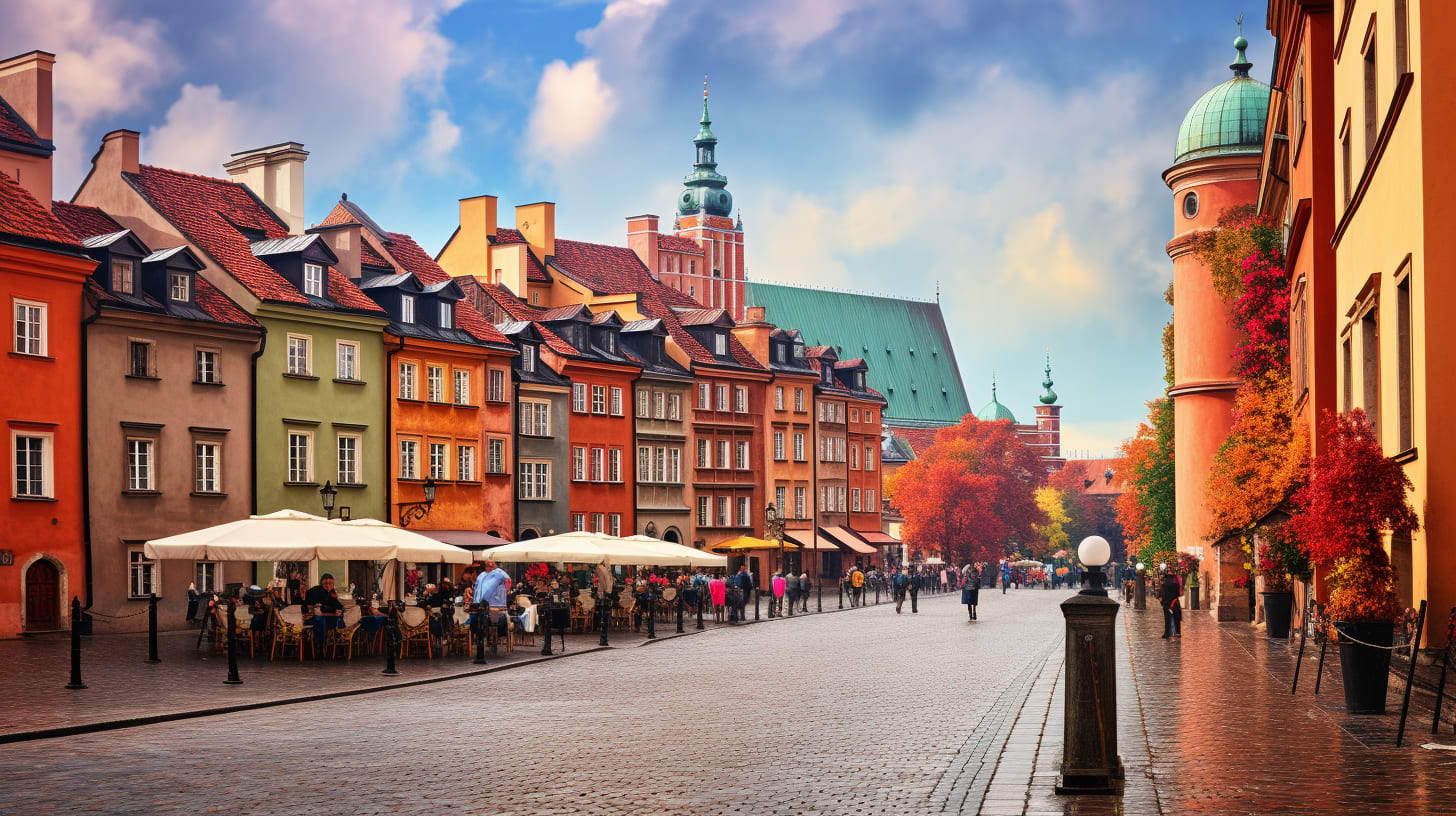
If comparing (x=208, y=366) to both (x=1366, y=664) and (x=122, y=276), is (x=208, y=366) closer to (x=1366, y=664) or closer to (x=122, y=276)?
(x=122, y=276)

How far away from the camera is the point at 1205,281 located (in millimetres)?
52344

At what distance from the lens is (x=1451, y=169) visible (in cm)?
1683

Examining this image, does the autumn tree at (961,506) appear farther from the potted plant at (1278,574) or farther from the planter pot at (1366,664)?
the planter pot at (1366,664)

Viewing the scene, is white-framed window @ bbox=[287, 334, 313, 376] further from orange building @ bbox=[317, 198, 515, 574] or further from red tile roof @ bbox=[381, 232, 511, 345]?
red tile roof @ bbox=[381, 232, 511, 345]

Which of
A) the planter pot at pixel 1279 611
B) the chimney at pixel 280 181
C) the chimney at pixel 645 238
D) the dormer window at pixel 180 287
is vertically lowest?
the planter pot at pixel 1279 611

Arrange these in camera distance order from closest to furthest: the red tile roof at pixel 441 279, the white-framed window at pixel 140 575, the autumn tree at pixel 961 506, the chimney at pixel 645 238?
the white-framed window at pixel 140 575 < the red tile roof at pixel 441 279 < the autumn tree at pixel 961 506 < the chimney at pixel 645 238

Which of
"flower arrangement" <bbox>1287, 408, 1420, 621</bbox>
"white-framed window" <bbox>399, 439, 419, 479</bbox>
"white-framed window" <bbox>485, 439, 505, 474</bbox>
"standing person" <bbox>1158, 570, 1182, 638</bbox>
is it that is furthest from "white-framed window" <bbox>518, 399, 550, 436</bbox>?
"flower arrangement" <bbox>1287, 408, 1420, 621</bbox>

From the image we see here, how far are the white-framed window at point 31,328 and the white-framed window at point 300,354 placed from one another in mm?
9954

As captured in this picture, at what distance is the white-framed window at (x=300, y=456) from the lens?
48469 millimetres

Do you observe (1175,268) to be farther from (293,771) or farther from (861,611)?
(293,771)

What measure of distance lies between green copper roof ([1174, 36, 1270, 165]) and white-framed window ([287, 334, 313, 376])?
27.7 metres

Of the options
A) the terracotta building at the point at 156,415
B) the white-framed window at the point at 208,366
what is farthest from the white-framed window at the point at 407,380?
the white-framed window at the point at 208,366

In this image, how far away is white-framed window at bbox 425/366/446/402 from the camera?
180ft

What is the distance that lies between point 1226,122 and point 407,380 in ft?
88.6
